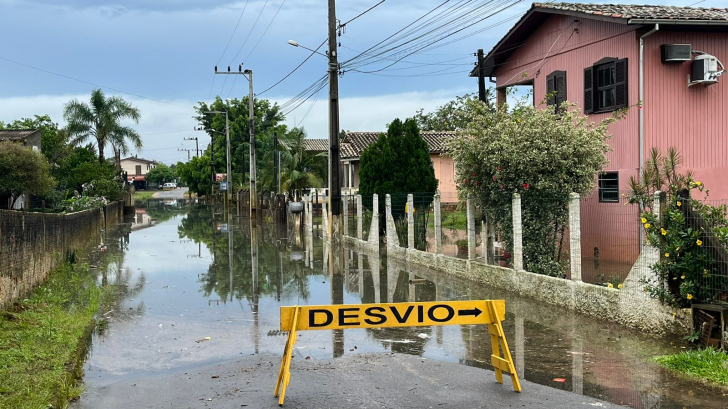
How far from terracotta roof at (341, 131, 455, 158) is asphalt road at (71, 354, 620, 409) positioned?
35.5 metres

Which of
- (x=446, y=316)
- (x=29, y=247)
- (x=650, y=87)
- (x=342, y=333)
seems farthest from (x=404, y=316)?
(x=650, y=87)

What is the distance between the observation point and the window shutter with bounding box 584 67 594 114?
1877cm

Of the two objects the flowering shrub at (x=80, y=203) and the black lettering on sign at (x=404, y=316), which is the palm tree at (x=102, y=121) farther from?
the black lettering on sign at (x=404, y=316)

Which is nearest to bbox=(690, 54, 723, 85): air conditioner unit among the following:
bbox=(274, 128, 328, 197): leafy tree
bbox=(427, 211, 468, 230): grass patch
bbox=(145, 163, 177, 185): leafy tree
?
bbox=(427, 211, 468, 230): grass patch

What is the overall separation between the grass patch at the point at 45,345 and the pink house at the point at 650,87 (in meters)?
10.5

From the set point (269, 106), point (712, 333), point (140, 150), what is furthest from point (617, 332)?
point (269, 106)

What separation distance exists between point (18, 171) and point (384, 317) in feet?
93.2

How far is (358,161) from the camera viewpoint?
47062mm

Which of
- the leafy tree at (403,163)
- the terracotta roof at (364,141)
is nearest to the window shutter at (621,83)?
the leafy tree at (403,163)

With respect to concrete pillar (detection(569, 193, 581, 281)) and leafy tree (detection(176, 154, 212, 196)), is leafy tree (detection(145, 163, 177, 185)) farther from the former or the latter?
concrete pillar (detection(569, 193, 581, 281))

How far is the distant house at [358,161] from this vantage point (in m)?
43.8

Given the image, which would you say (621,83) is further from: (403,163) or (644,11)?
(403,163)

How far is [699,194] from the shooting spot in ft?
57.7

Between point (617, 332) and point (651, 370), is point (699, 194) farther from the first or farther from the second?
point (651, 370)
